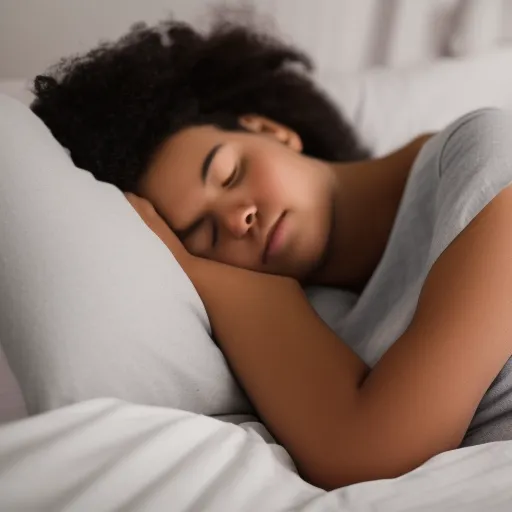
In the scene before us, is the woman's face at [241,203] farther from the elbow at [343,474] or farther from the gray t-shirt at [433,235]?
the elbow at [343,474]

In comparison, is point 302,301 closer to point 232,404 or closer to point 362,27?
point 232,404

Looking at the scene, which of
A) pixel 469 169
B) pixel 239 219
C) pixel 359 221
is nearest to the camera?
pixel 469 169

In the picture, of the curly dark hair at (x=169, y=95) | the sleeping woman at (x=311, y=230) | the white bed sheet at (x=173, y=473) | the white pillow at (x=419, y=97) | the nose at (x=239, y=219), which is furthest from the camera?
the white pillow at (x=419, y=97)

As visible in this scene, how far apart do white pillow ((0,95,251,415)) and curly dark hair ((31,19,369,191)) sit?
0.62ft

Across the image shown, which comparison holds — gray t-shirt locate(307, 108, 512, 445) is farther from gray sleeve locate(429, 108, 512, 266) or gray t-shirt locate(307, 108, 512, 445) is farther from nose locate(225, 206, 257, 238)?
nose locate(225, 206, 257, 238)

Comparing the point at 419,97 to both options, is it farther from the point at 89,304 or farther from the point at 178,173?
the point at 89,304

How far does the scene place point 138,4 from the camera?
1318mm

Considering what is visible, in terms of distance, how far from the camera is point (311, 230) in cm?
90

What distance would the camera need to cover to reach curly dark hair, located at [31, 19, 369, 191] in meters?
0.96

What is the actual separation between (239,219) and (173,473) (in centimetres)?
39

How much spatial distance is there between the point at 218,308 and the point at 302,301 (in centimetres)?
10

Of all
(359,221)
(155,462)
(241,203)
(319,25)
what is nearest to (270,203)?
(241,203)

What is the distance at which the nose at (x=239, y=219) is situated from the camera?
33.5 inches

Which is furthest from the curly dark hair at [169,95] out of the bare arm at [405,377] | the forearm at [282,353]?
the bare arm at [405,377]
